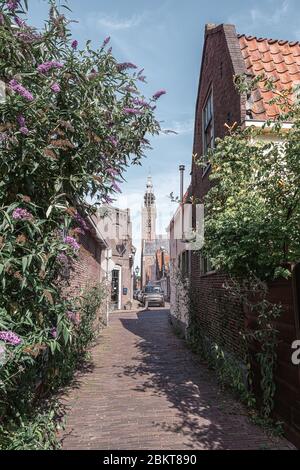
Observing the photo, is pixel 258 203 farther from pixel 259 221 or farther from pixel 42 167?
pixel 42 167

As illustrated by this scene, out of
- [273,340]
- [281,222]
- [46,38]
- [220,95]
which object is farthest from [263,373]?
[220,95]

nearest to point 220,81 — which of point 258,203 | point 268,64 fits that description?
point 268,64

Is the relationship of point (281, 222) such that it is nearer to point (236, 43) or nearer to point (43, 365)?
point (43, 365)

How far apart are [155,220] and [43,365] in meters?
75.9

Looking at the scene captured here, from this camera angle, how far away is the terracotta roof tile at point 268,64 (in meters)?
7.14

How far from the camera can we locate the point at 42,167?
332 cm

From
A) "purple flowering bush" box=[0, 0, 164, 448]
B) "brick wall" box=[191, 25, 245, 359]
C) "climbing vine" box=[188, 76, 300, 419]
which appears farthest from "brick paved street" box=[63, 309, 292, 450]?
"purple flowering bush" box=[0, 0, 164, 448]

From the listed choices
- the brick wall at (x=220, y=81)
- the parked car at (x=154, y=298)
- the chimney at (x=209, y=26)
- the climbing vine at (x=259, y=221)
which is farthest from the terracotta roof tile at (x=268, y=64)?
the parked car at (x=154, y=298)

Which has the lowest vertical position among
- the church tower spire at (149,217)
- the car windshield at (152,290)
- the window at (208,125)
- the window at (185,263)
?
the car windshield at (152,290)

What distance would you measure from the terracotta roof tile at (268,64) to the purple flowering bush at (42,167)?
13.0ft

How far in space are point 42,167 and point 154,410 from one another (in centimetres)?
393

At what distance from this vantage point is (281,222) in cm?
442

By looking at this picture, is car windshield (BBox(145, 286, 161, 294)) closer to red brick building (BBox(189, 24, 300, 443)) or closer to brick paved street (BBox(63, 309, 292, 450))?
red brick building (BBox(189, 24, 300, 443))

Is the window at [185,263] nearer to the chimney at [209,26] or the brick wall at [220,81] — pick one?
→ the brick wall at [220,81]
